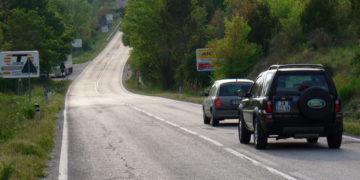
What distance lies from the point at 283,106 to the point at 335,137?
1325mm

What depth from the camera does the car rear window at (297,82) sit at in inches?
599

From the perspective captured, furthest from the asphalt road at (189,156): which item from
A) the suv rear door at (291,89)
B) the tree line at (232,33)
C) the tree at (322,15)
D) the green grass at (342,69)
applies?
the tree at (322,15)

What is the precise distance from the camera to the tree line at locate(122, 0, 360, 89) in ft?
159

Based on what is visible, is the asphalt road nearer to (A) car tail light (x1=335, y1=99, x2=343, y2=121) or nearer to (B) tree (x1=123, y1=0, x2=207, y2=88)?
(A) car tail light (x1=335, y1=99, x2=343, y2=121)

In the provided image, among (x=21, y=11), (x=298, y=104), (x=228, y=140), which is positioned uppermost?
(x=21, y=11)

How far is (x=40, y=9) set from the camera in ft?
308

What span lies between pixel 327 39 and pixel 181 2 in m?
34.3

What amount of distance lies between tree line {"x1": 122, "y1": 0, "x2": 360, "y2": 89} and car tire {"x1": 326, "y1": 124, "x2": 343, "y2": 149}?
21.3 meters

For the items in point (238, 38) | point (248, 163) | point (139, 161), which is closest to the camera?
point (248, 163)

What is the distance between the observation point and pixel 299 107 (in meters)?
15.0

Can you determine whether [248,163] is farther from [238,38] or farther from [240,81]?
[238,38]

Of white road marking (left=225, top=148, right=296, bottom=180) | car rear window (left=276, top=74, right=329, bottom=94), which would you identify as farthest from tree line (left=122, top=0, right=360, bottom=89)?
white road marking (left=225, top=148, right=296, bottom=180)

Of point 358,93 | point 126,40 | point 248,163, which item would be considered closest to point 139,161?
point 248,163

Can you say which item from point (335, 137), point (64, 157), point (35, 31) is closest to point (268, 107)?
point (335, 137)
